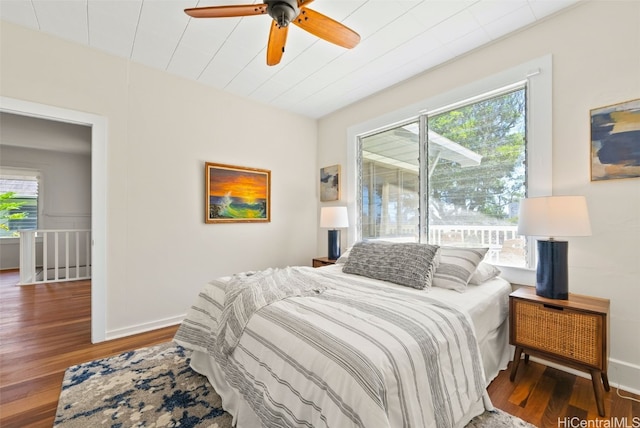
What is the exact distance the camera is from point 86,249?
5660 mm

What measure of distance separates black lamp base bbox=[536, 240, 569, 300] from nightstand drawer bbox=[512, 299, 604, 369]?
13cm

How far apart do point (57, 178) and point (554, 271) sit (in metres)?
8.64

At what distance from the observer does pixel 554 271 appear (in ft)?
6.13

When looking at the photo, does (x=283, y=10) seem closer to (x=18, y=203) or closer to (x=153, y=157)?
(x=153, y=157)

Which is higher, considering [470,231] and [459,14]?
[459,14]

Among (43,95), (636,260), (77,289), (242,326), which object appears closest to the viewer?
(242,326)

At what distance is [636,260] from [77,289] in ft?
21.9

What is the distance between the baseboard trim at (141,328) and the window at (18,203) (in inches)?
212

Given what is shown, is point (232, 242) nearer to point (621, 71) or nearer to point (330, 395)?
point (330, 395)

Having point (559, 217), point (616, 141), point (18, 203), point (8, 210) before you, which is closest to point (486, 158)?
point (616, 141)

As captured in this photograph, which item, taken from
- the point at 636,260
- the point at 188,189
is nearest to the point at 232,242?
the point at 188,189

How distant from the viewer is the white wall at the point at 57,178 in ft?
17.2

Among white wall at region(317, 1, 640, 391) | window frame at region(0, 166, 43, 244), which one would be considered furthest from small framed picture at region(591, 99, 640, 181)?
window frame at region(0, 166, 43, 244)

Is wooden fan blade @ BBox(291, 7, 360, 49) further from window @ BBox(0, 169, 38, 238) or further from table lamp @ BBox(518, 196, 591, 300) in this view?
window @ BBox(0, 169, 38, 238)
